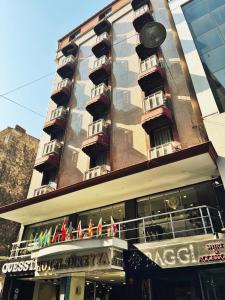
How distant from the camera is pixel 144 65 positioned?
18438mm

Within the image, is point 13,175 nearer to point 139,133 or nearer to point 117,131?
point 117,131

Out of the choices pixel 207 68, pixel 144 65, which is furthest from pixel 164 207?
pixel 144 65

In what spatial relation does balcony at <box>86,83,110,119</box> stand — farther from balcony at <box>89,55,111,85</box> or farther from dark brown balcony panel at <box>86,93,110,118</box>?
balcony at <box>89,55,111,85</box>

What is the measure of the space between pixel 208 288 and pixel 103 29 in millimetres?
24500

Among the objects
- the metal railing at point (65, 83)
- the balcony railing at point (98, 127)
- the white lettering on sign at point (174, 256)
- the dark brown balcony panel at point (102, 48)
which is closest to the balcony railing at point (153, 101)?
the balcony railing at point (98, 127)

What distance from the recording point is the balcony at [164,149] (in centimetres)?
1393

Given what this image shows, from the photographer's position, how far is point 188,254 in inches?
384

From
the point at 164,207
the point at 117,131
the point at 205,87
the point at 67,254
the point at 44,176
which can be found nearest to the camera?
the point at 67,254

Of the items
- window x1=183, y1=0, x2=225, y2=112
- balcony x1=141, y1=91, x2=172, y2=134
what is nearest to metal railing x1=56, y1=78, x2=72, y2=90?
balcony x1=141, y1=91, x2=172, y2=134

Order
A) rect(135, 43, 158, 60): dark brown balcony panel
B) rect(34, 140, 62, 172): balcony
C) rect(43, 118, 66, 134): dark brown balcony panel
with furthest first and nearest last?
rect(43, 118, 66, 134): dark brown balcony panel → rect(34, 140, 62, 172): balcony → rect(135, 43, 158, 60): dark brown balcony panel

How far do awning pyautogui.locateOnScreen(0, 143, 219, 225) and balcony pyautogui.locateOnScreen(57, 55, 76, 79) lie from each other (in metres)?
14.3

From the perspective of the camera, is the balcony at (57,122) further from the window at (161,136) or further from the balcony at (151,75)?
the window at (161,136)

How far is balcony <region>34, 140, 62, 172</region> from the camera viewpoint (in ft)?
64.3

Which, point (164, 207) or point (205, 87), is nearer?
point (164, 207)
